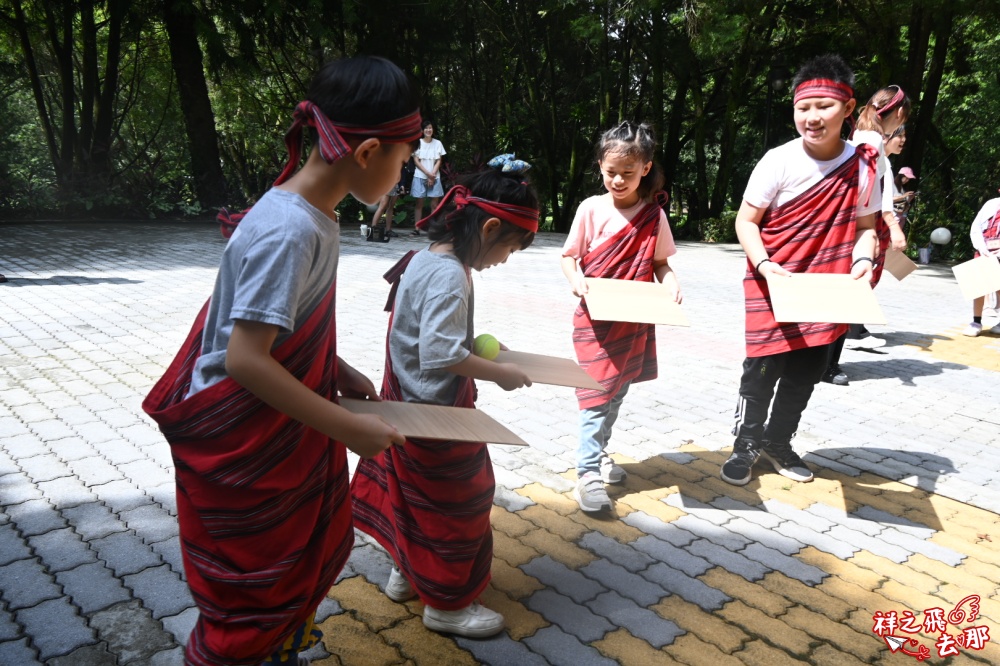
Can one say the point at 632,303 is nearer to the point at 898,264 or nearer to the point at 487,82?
the point at 898,264

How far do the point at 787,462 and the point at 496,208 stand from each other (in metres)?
2.53

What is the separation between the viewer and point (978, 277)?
580 centimetres

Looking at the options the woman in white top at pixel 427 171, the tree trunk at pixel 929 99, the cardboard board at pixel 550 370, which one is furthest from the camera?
the tree trunk at pixel 929 99

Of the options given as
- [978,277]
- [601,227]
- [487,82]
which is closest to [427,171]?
[978,277]

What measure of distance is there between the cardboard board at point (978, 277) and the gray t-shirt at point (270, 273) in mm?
5300

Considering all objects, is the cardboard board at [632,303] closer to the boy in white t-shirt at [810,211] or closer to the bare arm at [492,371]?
the boy in white t-shirt at [810,211]

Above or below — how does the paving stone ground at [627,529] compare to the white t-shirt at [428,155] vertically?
below

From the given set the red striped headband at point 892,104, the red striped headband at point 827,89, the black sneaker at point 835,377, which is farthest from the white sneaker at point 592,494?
the red striped headband at point 892,104

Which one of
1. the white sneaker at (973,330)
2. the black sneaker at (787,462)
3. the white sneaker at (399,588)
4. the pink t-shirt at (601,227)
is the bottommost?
the white sneaker at (399,588)

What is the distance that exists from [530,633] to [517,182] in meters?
1.45

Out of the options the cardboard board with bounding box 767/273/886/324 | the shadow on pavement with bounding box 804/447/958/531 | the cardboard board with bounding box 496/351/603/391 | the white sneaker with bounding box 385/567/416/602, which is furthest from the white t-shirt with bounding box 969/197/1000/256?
the white sneaker with bounding box 385/567/416/602

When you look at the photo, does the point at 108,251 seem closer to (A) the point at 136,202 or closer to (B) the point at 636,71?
(A) the point at 136,202

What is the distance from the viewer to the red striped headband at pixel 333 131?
1.64 m

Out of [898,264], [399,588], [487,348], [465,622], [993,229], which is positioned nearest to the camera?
[487,348]
